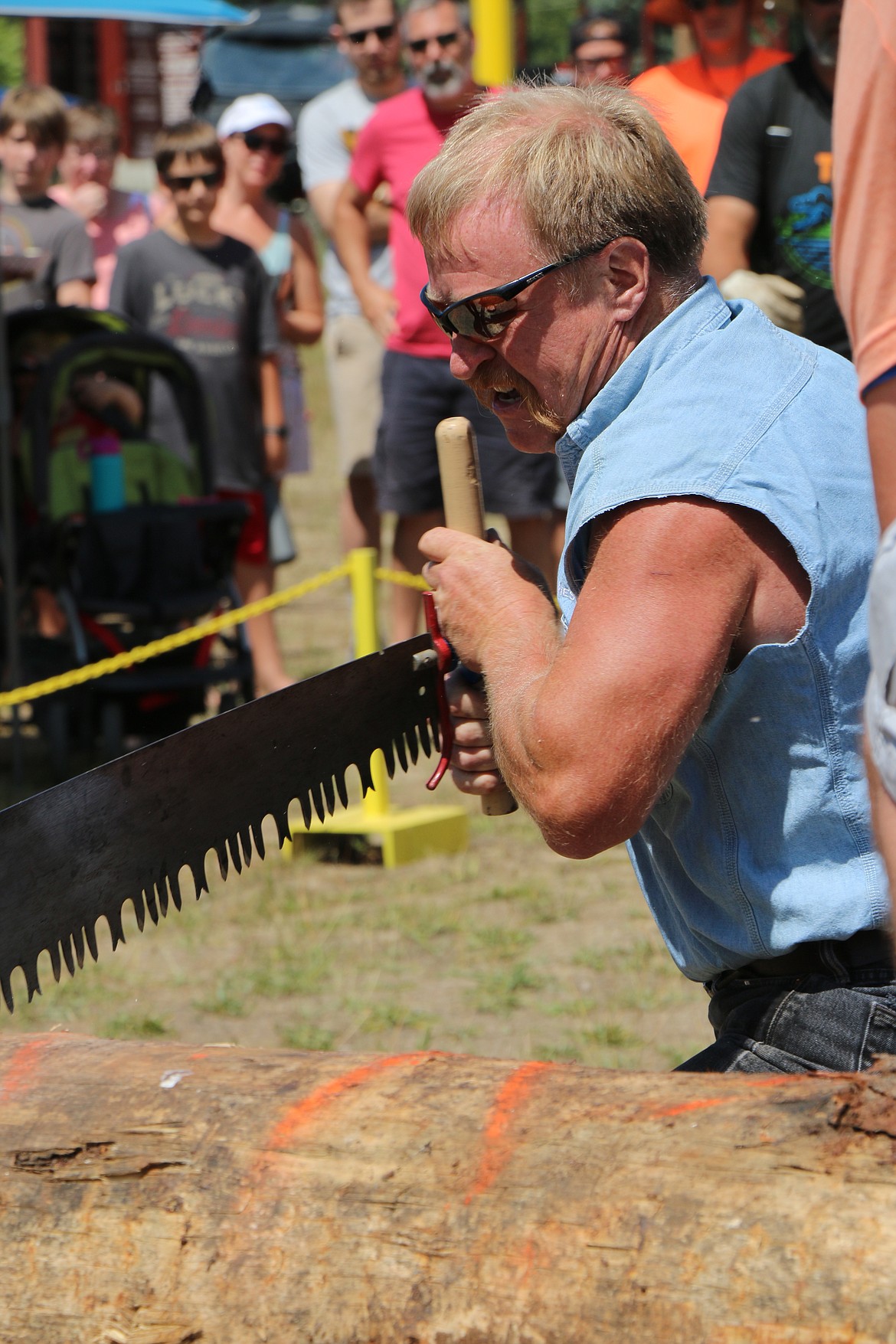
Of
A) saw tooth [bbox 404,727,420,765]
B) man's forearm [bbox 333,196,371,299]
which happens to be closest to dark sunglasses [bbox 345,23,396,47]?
man's forearm [bbox 333,196,371,299]

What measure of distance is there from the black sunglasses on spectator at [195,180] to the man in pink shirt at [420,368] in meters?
0.64

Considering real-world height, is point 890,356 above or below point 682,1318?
above

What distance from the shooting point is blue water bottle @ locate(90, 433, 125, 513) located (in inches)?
279

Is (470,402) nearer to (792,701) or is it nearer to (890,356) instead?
(792,701)

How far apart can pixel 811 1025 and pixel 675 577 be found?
28.1 inches

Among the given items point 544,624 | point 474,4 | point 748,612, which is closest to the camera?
point 748,612

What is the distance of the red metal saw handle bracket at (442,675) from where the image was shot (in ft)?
8.40

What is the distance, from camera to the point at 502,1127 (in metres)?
1.85

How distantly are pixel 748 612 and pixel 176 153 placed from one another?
5.99 metres

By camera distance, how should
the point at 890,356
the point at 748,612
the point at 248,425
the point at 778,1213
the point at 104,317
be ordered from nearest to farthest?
the point at 890,356 < the point at 778,1213 < the point at 748,612 < the point at 104,317 < the point at 248,425

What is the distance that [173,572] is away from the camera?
279 inches

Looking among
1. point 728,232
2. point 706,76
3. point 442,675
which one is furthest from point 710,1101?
point 706,76

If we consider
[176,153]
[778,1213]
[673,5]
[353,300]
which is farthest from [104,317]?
[778,1213]

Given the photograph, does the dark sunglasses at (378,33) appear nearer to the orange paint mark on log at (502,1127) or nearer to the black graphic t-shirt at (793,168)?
the black graphic t-shirt at (793,168)
